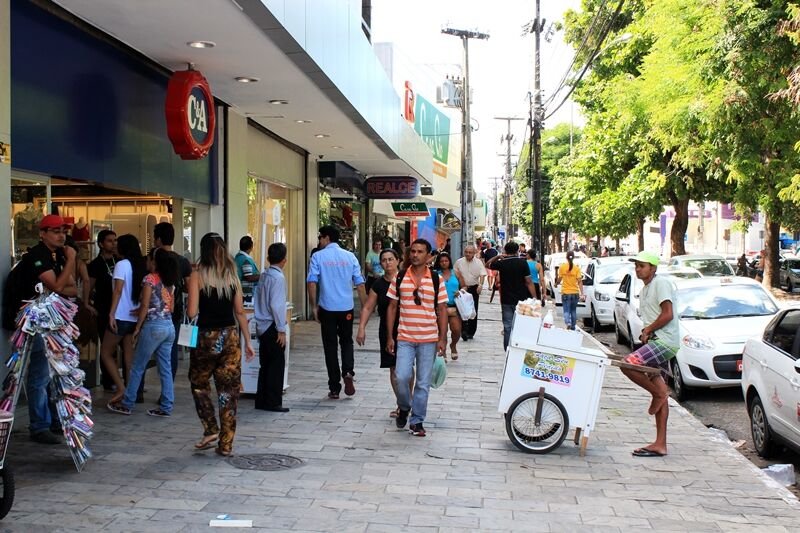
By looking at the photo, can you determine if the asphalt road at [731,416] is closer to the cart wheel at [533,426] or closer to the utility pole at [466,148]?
the cart wheel at [533,426]

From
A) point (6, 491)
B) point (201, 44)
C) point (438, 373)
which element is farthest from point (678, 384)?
point (6, 491)

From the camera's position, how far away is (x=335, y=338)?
8.80 metres

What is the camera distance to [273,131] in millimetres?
14430

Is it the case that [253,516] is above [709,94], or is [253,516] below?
below

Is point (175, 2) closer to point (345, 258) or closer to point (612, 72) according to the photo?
point (345, 258)

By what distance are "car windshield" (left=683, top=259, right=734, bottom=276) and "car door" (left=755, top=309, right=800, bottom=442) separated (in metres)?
16.0

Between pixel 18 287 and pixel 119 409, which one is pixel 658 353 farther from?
pixel 18 287

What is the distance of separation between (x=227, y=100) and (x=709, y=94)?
1092cm

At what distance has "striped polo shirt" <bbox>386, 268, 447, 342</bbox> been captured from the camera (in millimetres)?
7125

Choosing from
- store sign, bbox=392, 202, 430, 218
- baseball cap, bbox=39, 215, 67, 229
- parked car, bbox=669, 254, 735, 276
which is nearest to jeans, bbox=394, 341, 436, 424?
baseball cap, bbox=39, 215, 67, 229

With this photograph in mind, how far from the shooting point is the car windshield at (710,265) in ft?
74.1

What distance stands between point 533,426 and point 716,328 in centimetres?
446

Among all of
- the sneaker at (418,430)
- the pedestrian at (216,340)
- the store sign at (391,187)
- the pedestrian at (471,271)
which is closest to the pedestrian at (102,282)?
the pedestrian at (216,340)

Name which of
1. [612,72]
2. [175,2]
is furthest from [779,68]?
[612,72]
